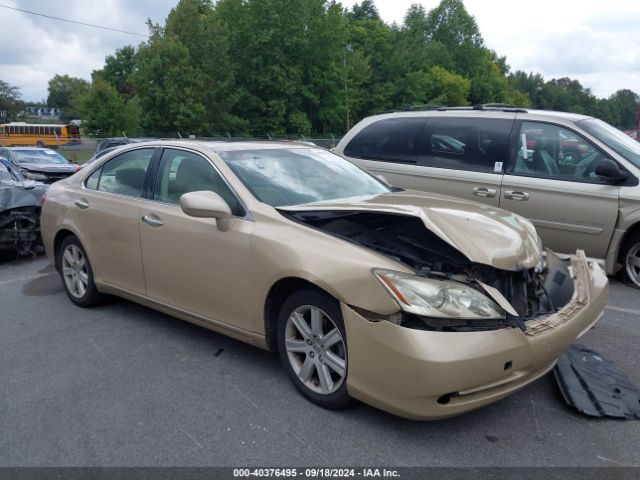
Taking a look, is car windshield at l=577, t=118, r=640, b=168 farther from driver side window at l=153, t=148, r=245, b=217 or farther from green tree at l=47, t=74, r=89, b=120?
green tree at l=47, t=74, r=89, b=120

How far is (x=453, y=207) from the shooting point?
3.91 m

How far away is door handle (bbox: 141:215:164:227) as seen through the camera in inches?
171

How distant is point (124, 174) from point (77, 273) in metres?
1.12

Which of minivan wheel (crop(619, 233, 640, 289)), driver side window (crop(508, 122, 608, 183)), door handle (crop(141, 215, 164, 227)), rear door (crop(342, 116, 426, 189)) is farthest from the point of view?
rear door (crop(342, 116, 426, 189))

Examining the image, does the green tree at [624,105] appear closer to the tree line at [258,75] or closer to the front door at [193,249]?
the tree line at [258,75]

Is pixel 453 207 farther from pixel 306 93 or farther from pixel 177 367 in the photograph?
pixel 306 93

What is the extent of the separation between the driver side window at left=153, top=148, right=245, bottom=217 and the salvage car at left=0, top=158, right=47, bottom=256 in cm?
397

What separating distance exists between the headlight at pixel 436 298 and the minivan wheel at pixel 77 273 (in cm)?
325

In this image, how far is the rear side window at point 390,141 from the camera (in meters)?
7.26

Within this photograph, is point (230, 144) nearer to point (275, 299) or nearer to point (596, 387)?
point (275, 299)

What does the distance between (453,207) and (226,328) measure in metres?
1.75

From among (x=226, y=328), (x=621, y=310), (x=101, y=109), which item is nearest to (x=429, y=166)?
(x=621, y=310)

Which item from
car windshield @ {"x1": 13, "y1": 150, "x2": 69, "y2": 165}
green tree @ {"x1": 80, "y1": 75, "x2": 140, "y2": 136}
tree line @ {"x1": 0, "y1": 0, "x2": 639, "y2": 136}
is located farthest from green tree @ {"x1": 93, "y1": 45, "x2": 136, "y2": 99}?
car windshield @ {"x1": 13, "y1": 150, "x2": 69, "y2": 165}

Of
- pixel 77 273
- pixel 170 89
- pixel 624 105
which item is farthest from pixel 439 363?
pixel 624 105
